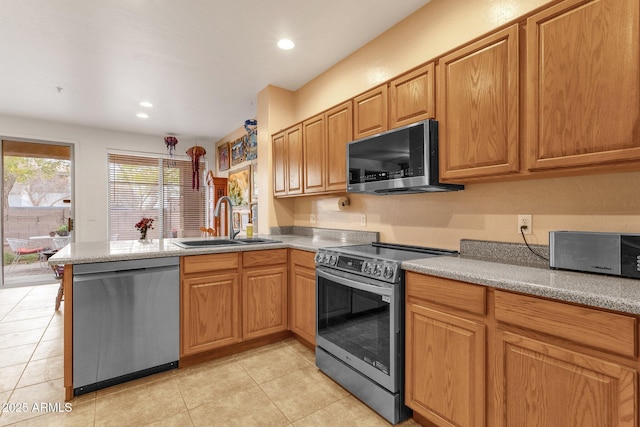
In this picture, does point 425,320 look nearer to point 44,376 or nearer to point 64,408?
point 64,408

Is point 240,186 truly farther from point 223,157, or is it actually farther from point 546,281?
point 546,281

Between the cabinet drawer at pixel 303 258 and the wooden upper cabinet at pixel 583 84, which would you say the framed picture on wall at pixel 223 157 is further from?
the wooden upper cabinet at pixel 583 84

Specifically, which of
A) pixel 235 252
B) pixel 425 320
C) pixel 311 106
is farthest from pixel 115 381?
pixel 311 106

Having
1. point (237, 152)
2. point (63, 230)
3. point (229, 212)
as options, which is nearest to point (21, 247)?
point (63, 230)

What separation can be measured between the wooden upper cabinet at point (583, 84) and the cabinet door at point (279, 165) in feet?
7.71

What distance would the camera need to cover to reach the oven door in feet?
5.68

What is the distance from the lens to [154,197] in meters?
5.96

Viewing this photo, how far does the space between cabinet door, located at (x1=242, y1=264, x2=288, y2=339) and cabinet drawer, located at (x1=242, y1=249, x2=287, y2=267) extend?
5 cm

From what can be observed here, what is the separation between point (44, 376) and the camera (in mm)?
2281

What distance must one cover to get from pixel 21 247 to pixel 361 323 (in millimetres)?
5690

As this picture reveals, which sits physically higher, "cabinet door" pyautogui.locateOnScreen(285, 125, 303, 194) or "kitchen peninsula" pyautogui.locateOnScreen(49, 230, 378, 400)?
"cabinet door" pyautogui.locateOnScreen(285, 125, 303, 194)

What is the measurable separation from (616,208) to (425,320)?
41.0 inches

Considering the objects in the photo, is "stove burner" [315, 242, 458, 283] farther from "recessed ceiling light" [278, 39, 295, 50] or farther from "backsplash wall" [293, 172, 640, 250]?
"recessed ceiling light" [278, 39, 295, 50]

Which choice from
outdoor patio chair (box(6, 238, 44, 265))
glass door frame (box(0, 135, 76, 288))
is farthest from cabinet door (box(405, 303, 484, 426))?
outdoor patio chair (box(6, 238, 44, 265))
